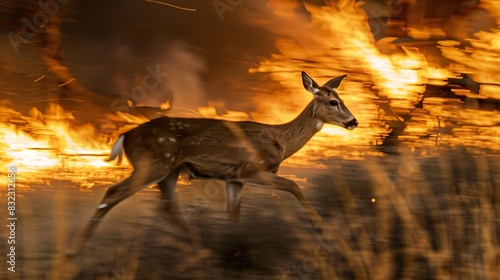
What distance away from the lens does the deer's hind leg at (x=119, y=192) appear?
7.96 meters

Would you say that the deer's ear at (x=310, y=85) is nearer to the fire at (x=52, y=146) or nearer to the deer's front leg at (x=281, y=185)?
the deer's front leg at (x=281, y=185)

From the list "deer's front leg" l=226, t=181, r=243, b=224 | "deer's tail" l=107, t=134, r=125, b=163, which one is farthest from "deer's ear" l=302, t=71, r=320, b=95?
"deer's tail" l=107, t=134, r=125, b=163

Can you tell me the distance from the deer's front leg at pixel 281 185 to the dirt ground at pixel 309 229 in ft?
0.44

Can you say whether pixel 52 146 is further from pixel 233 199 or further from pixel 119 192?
pixel 233 199

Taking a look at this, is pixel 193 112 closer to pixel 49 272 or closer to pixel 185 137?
pixel 185 137

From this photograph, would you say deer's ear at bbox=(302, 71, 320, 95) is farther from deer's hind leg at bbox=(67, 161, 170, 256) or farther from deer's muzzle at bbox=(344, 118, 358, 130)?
deer's hind leg at bbox=(67, 161, 170, 256)

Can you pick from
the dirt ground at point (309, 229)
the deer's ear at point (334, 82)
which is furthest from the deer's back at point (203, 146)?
the deer's ear at point (334, 82)

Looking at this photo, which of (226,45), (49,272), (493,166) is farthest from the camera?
(226,45)

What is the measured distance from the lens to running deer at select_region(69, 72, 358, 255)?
801 centimetres

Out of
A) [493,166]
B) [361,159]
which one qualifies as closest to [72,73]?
[361,159]

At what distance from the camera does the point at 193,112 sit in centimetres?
916

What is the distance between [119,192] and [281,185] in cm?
113

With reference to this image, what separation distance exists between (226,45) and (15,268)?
2.69 meters

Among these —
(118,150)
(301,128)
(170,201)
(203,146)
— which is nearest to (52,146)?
(118,150)
